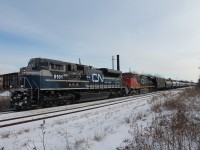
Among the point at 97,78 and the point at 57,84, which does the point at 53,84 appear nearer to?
the point at 57,84

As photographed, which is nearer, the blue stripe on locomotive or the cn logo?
the blue stripe on locomotive

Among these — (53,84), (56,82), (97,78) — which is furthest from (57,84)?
(97,78)

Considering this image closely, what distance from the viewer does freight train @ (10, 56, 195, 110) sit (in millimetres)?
17094

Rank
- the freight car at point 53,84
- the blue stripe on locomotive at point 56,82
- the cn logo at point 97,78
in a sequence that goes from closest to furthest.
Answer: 1. the freight car at point 53,84
2. the blue stripe on locomotive at point 56,82
3. the cn logo at point 97,78

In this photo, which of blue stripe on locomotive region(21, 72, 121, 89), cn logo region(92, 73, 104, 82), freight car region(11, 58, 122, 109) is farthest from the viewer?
cn logo region(92, 73, 104, 82)

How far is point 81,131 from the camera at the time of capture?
830cm

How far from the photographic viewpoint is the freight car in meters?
17.0

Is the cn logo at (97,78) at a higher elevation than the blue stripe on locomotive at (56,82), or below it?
higher

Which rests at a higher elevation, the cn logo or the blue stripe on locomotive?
the cn logo

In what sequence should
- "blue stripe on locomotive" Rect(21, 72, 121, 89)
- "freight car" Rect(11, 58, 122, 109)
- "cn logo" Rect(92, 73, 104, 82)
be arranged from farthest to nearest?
"cn logo" Rect(92, 73, 104, 82) → "blue stripe on locomotive" Rect(21, 72, 121, 89) → "freight car" Rect(11, 58, 122, 109)

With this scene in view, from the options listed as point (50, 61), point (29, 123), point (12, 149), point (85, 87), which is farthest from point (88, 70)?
point (12, 149)

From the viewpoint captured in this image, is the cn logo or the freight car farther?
the cn logo

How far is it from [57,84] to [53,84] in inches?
17.9

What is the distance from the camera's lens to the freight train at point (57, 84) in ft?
56.1
